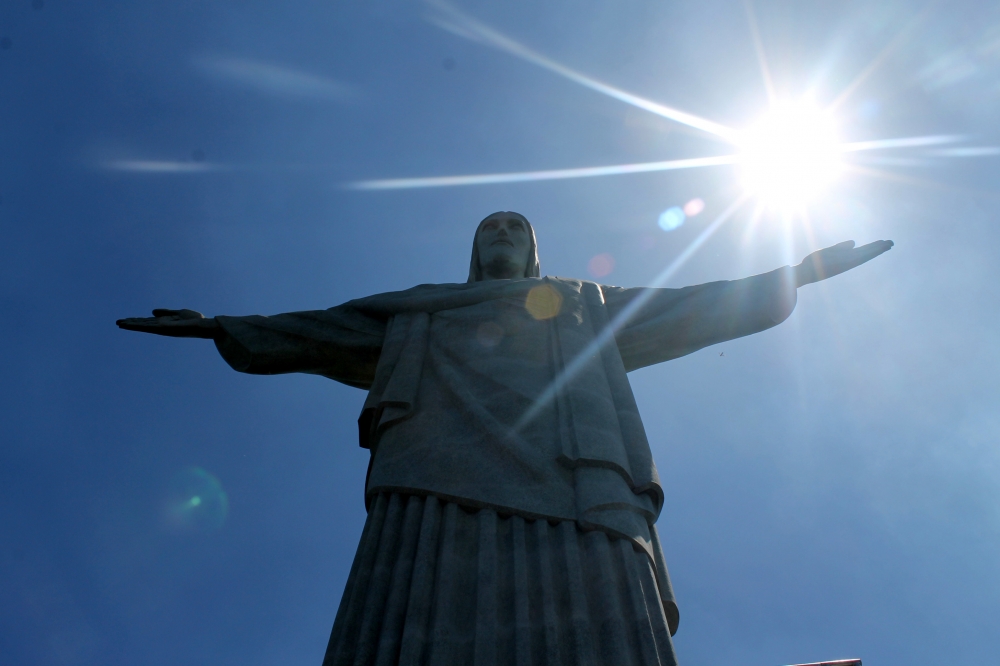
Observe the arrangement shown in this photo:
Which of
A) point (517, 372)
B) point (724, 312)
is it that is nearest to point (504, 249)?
point (724, 312)

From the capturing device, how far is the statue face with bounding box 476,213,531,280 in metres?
9.59

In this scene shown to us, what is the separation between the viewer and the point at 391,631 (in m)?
5.10

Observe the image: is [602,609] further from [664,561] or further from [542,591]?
[664,561]

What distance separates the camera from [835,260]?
8.32m

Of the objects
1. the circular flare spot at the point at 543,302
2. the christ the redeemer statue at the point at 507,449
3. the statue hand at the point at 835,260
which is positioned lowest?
the christ the redeemer statue at the point at 507,449

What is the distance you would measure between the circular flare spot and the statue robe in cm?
2

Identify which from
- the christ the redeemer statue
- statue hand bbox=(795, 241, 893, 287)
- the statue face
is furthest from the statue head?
statue hand bbox=(795, 241, 893, 287)

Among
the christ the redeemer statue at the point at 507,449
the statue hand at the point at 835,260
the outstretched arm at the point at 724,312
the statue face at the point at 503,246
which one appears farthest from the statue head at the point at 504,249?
the statue hand at the point at 835,260

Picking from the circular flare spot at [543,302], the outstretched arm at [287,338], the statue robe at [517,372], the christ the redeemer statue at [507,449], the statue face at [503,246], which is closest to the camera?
the christ the redeemer statue at [507,449]

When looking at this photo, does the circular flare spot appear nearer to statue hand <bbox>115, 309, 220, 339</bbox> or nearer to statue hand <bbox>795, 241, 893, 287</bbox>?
statue hand <bbox>795, 241, 893, 287</bbox>

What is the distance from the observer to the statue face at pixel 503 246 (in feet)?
31.4

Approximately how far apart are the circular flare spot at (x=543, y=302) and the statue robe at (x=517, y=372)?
2 centimetres

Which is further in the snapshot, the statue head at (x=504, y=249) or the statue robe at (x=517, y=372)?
the statue head at (x=504, y=249)

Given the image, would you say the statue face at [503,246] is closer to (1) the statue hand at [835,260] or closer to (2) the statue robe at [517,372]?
(2) the statue robe at [517,372]
